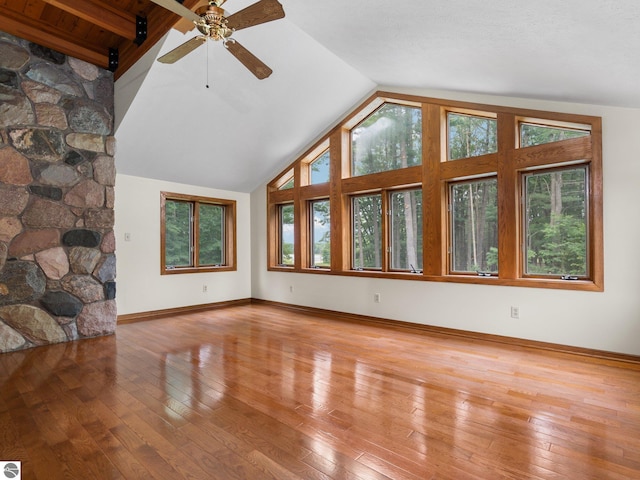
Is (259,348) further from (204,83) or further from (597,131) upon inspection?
(597,131)

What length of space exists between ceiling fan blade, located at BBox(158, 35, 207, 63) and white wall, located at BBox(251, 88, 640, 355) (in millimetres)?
2931

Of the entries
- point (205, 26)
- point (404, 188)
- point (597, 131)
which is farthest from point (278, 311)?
point (597, 131)

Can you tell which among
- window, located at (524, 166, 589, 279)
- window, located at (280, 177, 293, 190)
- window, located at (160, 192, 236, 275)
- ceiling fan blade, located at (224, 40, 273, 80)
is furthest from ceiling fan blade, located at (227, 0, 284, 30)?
window, located at (280, 177, 293, 190)

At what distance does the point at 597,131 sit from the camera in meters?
Result: 3.32

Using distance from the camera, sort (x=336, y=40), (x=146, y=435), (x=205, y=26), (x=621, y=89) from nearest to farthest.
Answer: (x=146, y=435)
(x=205, y=26)
(x=621, y=89)
(x=336, y=40)

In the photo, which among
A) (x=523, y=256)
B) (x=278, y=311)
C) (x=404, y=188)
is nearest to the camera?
(x=523, y=256)

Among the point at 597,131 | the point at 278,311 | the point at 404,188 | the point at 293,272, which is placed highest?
the point at 597,131

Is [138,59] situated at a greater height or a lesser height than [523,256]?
greater

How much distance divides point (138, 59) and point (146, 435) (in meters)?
A: 3.83

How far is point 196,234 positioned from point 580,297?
5374mm

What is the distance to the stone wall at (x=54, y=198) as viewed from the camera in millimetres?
3711

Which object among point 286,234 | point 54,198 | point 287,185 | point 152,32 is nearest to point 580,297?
point 286,234

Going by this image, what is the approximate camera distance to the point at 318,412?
7.49ft

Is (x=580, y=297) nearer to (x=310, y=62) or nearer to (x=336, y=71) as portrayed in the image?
(x=336, y=71)
